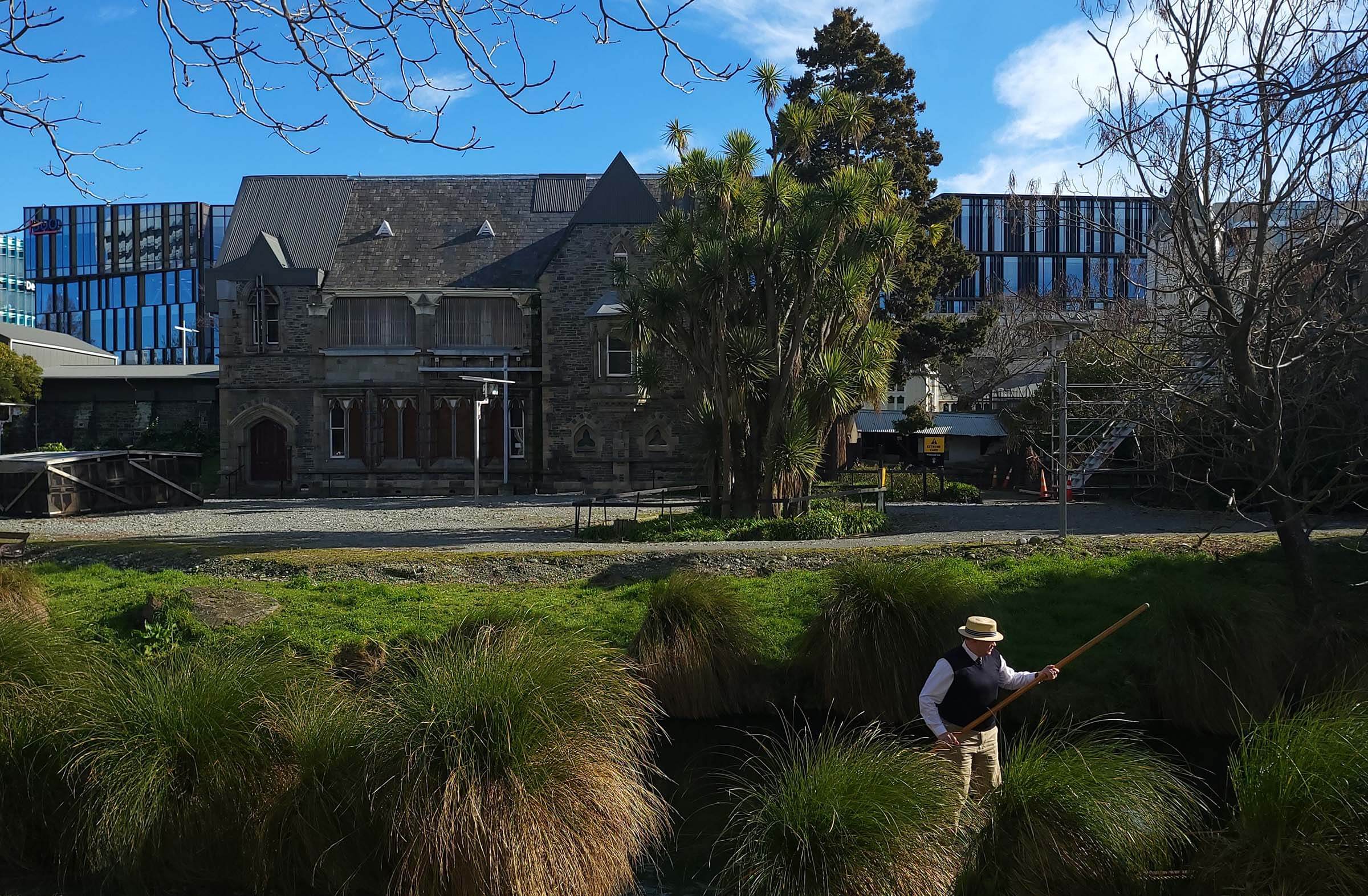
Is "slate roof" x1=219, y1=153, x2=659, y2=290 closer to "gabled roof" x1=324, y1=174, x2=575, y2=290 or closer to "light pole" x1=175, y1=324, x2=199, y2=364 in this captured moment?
"gabled roof" x1=324, y1=174, x2=575, y2=290

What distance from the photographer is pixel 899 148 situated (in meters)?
31.3

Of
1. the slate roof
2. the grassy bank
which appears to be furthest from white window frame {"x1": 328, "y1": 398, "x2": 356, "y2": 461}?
the grassy bank

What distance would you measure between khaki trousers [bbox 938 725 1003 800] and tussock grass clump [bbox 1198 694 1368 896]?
164 cm

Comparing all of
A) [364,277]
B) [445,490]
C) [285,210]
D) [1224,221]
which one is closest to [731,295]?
[1224,221]

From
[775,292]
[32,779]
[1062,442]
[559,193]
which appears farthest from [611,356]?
[32,779]

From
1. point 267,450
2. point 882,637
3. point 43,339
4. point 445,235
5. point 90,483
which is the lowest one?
point 882,637

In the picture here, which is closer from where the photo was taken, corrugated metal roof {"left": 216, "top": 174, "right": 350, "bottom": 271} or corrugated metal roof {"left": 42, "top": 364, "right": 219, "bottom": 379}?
corrugated metal roof {"left": 216, "top": 174, "right": 350, "bottom": 271}

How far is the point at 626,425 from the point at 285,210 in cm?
1547

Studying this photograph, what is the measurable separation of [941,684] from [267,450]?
32961 mm

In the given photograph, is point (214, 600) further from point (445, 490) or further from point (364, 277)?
point (364, 277)

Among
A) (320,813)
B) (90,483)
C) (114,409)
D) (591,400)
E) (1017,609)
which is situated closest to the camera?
(320,813)

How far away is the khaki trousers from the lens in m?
6.64

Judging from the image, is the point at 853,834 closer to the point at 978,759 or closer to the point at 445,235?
the point at 978,759

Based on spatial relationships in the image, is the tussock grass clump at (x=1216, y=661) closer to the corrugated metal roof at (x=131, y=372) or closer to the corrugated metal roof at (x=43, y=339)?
the corrugated metal roof at (x=131, y=372)
